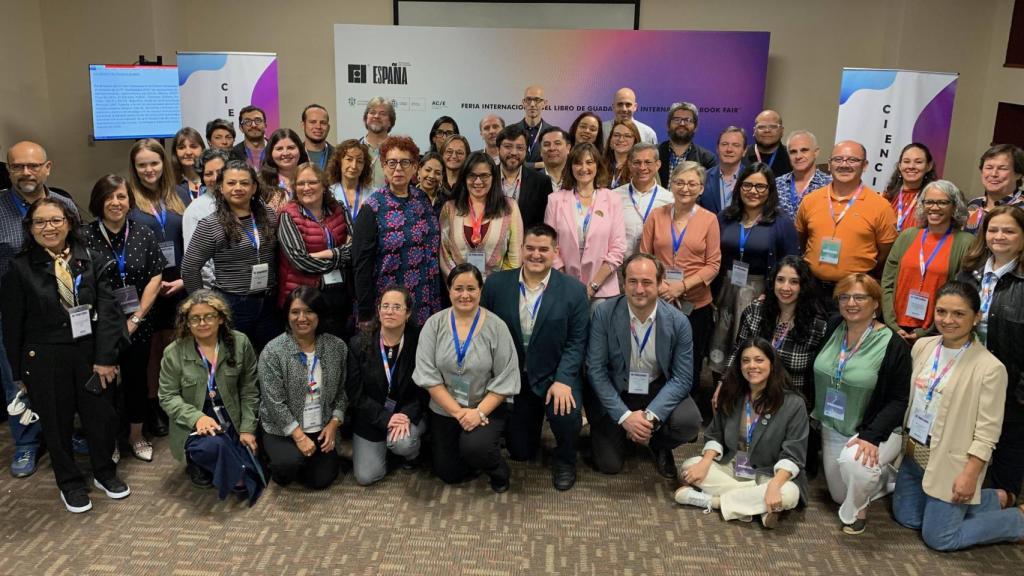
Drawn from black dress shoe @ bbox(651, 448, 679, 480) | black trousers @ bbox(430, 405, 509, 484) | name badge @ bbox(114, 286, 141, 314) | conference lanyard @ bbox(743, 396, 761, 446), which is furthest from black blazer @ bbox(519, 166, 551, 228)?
name badge @ bbox(114, 286, 141, 314)

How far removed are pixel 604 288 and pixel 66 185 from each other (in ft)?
18.7

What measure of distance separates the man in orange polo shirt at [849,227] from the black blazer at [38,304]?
11.4 feet

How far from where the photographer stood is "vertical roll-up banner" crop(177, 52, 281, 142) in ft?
21.2

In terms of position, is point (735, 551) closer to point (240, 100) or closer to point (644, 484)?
point (644, 484)

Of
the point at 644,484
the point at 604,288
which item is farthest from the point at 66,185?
the point at 644,484

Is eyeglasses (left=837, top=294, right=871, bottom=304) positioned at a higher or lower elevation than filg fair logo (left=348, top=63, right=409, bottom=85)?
lower

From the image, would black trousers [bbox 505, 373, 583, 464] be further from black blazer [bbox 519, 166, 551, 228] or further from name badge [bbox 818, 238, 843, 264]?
name badge [bbox 818, 238, 843, 264]

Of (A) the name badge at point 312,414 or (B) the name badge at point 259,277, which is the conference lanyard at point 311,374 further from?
(B) the name badge at point 259,277

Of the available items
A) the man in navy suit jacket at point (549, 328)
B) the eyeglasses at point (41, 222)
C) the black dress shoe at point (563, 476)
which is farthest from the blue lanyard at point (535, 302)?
the eyeglasses at point (41, 222)

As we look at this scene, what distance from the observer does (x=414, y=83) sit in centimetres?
688

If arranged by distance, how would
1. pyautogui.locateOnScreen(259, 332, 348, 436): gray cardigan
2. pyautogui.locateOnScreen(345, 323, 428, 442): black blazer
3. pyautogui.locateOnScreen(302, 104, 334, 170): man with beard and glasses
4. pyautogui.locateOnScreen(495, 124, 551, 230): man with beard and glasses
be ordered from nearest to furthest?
pyautogui.locateOnScreen(259, 332, 348, 436): gray cardigan, pyautogui.locateOnScreen(345, 323, 428, 442): black blazer, pyautogui.locateOnScreen(495, 124, 551, 230): man with beard and glasses, pyautogui.locateOnScreen(302, 104, 334, 170): man with beard and glasses

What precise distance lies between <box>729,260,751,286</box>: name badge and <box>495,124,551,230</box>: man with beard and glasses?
1.06 metres

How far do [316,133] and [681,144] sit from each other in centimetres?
237

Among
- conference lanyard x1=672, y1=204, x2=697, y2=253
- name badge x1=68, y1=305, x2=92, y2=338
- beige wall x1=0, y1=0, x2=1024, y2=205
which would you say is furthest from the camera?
beige wall x1=0, y1=0, x2=1024, y2=205
